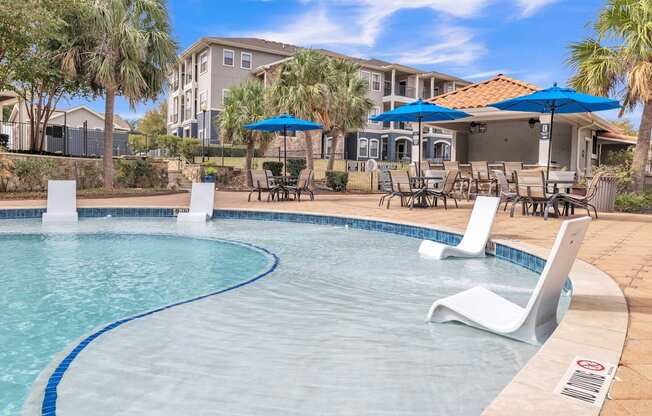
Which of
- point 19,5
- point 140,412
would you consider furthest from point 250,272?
point 19,5

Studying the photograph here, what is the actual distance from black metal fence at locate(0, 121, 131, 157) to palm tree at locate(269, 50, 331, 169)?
8.14 meters

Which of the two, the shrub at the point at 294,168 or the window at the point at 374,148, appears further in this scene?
the window at the point at 374,148

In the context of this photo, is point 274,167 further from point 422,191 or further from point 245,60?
point 245,60

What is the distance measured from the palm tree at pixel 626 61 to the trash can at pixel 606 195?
2.06 meters

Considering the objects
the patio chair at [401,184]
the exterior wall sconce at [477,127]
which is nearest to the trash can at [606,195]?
the patio chair at [401,184]

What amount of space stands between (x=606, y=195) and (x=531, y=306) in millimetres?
10023

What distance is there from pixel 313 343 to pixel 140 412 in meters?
1.27

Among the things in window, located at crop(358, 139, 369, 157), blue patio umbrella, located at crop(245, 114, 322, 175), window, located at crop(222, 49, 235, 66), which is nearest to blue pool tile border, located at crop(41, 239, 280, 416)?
blue patio umbrella, located at crop(245, 114, 322, 175)

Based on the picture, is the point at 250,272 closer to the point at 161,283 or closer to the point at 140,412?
the point at 161,283

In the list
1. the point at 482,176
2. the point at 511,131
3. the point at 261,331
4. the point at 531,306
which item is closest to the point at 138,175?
the point at 482,176

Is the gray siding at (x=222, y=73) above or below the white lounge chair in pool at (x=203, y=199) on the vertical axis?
above

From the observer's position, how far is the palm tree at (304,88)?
2023cm

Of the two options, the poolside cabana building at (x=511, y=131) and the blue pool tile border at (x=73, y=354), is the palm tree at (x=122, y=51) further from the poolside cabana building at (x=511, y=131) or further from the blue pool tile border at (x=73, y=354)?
the blue pool tile border at (x=73, y=354)

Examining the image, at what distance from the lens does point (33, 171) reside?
1591 centimetres
